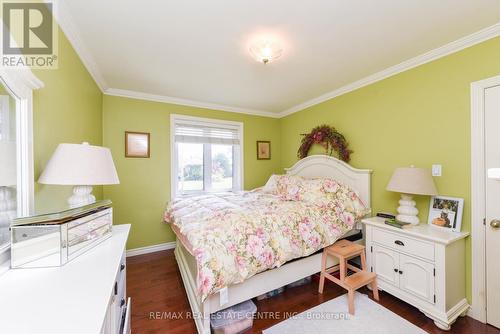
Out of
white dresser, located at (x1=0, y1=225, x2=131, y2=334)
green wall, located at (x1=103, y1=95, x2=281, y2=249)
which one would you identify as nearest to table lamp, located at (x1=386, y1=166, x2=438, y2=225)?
white dresser, located at (x1=0, y1=225, x2=131, y2=334)

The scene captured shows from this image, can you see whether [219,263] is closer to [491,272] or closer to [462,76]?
[491,272]

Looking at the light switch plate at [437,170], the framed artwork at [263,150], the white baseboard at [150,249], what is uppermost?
the framed artwork at [263,150]

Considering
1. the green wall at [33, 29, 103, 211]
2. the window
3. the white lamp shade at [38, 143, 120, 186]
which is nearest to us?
the white lamp shade at [38, 143, 120, 186]

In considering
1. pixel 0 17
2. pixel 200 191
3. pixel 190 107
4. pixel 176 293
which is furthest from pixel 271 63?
pixel 176 293

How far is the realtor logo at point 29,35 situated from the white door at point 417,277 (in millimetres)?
3082

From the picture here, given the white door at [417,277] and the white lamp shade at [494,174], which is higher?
the white lamp shade at [494,174]

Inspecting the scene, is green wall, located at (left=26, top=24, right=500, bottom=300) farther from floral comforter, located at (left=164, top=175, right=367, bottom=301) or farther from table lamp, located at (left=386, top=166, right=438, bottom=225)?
floral comforter, located at (left=164, top=175, right=367, bottom=301)

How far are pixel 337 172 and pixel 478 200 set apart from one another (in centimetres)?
141

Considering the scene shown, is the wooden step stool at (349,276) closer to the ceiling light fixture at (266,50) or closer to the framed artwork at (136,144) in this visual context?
the ceiling light fixture at (266,50)

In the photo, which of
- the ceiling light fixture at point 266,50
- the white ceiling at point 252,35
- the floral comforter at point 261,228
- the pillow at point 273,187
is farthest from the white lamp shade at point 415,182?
the ceiling light fixture at point 266,50

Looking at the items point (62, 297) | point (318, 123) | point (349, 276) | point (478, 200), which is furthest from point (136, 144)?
point (478, 200)

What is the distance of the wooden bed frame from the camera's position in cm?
159

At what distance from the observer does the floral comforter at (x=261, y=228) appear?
1.54 metres

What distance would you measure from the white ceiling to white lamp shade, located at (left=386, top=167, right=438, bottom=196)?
1222 mm
